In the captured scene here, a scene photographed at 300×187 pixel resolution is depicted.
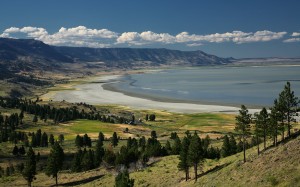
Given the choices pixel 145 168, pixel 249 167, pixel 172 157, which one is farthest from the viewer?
pixel 172 157

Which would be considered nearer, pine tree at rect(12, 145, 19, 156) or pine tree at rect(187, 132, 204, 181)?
pine tree at rect(187, 132, 204, 181)

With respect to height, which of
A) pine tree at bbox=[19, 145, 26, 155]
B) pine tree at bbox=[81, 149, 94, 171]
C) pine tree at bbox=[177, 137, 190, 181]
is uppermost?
pine tree at bbox=[177, 137, 190, 181]

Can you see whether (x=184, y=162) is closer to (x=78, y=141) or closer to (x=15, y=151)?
(x=78, y=141)

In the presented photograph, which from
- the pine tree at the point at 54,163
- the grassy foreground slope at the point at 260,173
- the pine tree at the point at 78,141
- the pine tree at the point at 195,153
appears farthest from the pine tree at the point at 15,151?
the pine tree at the point at 195,153

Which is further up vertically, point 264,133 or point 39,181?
point 264,133

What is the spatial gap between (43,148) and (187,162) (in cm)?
9826

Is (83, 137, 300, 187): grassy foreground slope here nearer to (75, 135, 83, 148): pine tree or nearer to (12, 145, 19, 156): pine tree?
(75, 135, 83, 148): pine tree

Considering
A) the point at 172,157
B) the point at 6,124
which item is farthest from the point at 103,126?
the point at 172,157

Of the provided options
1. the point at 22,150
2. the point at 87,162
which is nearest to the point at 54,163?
the point at 87,162

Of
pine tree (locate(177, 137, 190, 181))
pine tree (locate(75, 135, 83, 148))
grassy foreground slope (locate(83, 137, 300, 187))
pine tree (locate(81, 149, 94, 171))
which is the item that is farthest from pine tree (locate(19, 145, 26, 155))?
pine tree (locate(177, 137, 190, 181))

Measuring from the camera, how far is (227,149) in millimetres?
87875

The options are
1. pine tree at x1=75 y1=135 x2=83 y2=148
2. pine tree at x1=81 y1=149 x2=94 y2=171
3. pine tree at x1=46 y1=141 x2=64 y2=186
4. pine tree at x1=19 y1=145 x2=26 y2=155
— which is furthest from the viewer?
pine tree at x1=75 y1=135 x2=83 y2=148

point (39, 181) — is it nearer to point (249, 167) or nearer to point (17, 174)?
point (17, 174)

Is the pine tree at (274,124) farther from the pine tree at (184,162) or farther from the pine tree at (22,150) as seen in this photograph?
the pine tree at (22,150)
